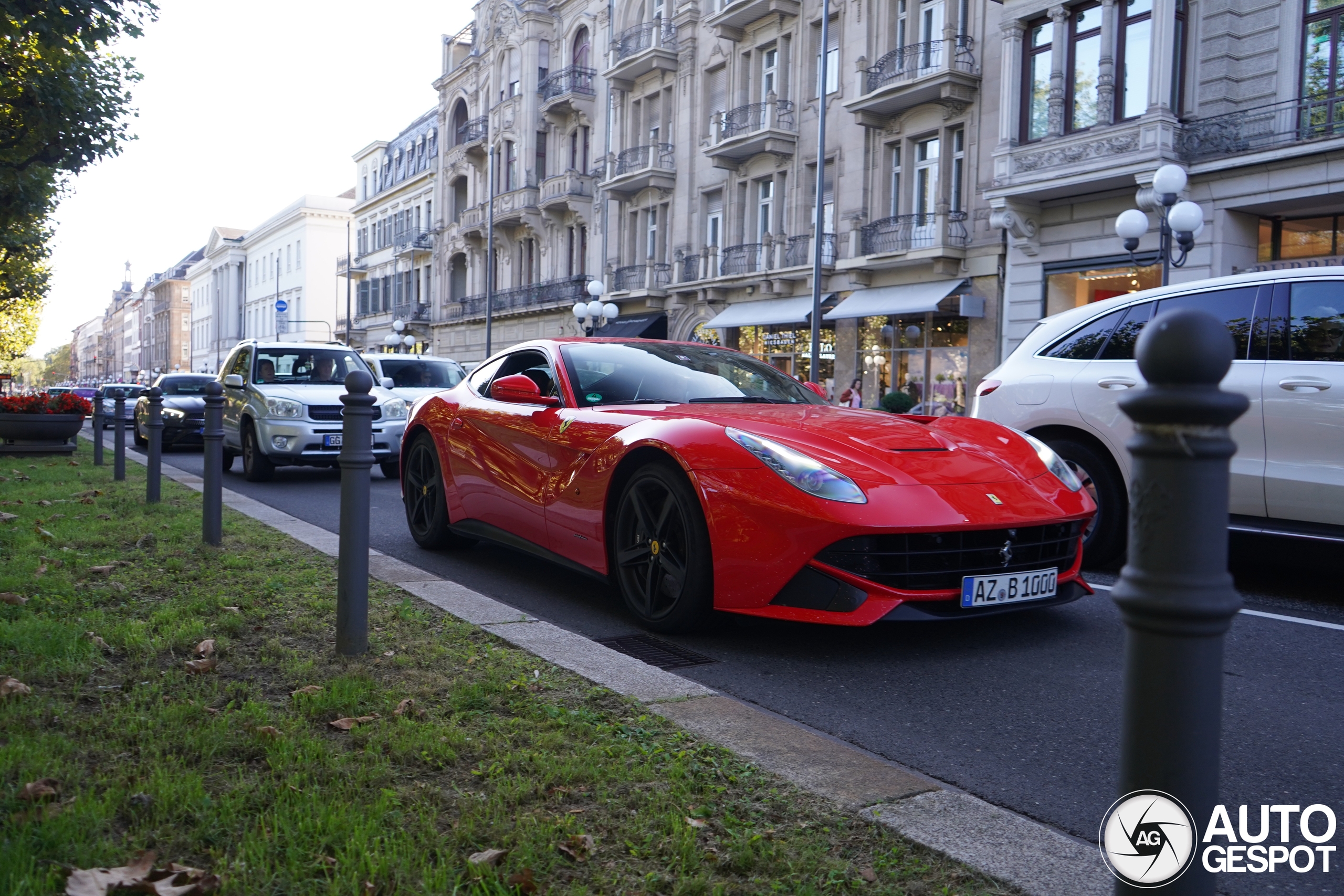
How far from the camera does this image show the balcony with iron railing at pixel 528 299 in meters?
37.8

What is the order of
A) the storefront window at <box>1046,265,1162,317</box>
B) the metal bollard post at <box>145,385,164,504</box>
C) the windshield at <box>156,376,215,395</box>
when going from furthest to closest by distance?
the windshield at <box>156,376,215,395</box> < the storefront window at <box>1046,265,1162,317</box> < the metal bollard post at <box>145,385,164,504</box>

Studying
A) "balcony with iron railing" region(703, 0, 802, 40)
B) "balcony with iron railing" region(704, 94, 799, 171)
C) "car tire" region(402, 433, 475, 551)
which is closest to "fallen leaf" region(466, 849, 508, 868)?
"car tire" region(402, 433, 475, 551)

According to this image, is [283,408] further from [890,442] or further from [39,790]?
[39,790]

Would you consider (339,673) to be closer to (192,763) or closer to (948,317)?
(192,763)

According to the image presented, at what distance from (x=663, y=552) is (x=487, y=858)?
2.54 metres

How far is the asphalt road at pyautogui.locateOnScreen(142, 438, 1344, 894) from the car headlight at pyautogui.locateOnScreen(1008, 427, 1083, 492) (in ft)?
2.13

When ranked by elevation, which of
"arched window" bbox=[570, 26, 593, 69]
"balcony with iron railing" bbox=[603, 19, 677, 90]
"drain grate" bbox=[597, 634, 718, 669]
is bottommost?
"drain grate" bbox=[597, 634, 718, 669]

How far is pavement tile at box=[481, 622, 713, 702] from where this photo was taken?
3.64 metres

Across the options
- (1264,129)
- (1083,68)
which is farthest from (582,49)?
(1264,129)

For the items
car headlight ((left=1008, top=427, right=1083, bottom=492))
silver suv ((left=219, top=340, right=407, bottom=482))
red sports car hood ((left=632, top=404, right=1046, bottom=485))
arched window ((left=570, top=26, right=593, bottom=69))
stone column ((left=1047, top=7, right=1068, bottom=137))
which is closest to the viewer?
red sports car hood ((left=632, top=404, right=1046, bottom=485))

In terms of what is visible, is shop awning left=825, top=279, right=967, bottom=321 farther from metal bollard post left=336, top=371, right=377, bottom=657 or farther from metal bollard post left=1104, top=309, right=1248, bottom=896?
metal bollard post left=1104, top=309, right=1248, bottom=896

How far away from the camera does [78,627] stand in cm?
417

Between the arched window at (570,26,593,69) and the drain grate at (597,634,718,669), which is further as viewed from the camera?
the arched window at (570,26,593,69)

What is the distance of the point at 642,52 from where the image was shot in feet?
107
